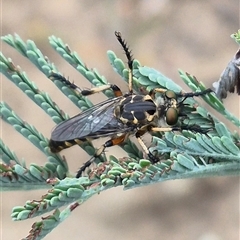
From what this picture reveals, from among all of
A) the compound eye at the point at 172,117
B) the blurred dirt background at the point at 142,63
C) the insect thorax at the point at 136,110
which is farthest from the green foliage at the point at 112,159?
the blurred dirt background at the point at 142,63

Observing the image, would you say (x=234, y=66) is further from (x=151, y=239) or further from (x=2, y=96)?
(x=2, y=96)

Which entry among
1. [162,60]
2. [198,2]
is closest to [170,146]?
[162,60]

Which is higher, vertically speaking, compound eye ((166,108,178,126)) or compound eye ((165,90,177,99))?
compound eye ((165,90,177,99))

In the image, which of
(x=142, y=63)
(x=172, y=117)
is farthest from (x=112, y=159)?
(x=142, y=63)

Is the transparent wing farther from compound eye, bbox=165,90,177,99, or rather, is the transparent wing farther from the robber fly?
compound eye, bbox=165,90,177,99

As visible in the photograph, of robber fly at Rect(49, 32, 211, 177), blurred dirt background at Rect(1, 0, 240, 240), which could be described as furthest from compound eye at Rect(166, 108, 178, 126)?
blurred dirt background at Rect(1, 0, 240, 240)
